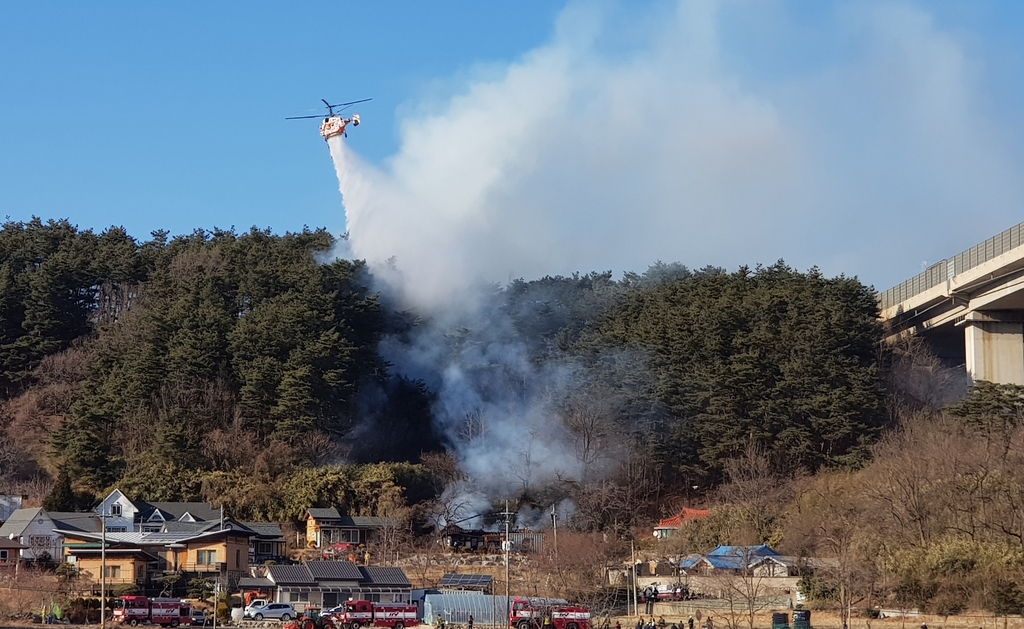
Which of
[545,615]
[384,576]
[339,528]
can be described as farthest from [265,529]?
[545,615]

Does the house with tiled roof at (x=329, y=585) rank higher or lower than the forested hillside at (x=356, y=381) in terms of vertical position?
lower

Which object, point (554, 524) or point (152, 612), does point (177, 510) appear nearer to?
point (554, 524)

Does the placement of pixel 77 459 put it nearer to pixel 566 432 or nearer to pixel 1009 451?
pixel 566 432

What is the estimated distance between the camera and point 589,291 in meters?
101

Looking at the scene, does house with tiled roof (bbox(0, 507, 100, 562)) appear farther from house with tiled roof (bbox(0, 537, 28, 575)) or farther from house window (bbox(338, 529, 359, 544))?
house window (bbox(338, 529, 359, 544))

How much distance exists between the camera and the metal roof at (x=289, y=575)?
197 ft

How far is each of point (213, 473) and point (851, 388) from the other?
114ft

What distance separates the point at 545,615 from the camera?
53500 millimetres

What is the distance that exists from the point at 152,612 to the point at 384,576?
10.6 m

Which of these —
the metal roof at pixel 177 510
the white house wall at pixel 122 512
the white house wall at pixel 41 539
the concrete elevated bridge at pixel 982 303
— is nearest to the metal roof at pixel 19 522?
the white house wall at pixel 41 539

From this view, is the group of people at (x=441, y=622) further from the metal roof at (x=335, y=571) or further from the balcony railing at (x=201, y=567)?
the balcony railing at (x=201, y=567)

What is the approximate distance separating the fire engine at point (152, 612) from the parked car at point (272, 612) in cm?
293

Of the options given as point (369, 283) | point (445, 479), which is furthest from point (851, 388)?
point (369, 283)

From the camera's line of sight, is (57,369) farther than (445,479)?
Yes
